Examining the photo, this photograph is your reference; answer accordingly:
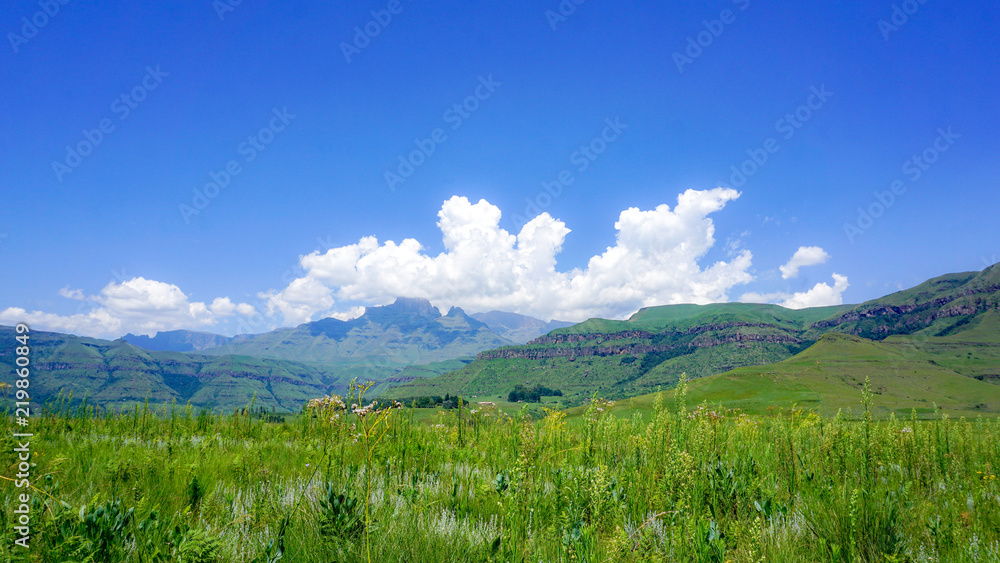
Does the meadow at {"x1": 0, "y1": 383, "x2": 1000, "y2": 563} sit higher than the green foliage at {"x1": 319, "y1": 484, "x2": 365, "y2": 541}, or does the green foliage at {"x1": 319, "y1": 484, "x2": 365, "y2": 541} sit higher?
the green foliage at {"x1": 319, "y1": 484, "x2": 365, "y2": 541}

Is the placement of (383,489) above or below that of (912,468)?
above

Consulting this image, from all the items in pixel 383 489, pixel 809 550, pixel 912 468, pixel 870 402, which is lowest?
pixel 912 468

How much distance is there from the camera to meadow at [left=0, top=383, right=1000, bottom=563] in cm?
298

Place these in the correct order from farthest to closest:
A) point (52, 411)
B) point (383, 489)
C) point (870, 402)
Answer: point (52, 411)
point (870, 402)
point (383, 489)

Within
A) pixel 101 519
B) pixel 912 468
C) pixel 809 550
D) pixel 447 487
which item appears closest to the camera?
pixel 101 519

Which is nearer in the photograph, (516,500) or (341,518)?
(341,518)

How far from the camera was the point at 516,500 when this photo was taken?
11.2 feet

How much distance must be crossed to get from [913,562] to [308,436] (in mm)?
8232

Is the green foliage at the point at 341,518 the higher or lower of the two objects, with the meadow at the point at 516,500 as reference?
higher

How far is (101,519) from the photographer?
114 inches

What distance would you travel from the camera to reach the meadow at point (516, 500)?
2.98 m

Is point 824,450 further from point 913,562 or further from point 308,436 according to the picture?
point 308,436

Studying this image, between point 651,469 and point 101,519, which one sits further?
point 651,469

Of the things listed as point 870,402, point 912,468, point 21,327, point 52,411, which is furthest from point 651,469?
point 52,411
